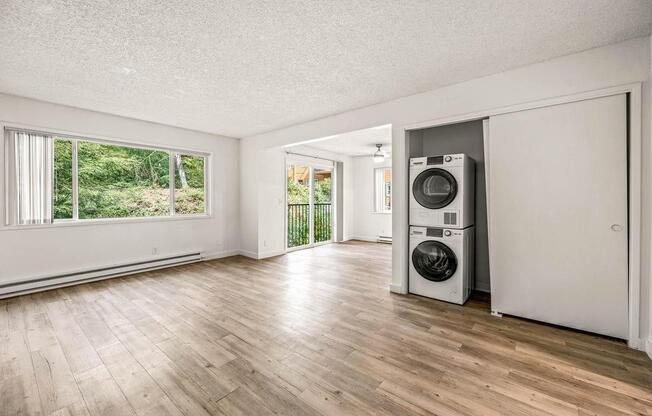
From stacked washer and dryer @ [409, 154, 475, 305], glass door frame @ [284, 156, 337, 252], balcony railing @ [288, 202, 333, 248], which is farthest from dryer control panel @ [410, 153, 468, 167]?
balcony railing @ [288, 202, 333, 248]

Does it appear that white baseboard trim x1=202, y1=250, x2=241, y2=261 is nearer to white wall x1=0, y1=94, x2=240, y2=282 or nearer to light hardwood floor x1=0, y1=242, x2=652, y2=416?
white wall x1=0, y1=94, x2=240, y2=282

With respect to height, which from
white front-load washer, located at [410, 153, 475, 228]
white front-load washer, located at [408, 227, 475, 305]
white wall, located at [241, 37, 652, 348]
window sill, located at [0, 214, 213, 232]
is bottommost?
white front-load washer, located at [408, 227, 475, 305]

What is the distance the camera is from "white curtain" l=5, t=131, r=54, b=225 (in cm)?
347

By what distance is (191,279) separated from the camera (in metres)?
4.12

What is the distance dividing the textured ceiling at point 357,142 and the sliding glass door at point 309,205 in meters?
0.62

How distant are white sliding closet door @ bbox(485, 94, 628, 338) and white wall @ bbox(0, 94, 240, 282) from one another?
4716 mm

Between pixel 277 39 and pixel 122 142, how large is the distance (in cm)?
359

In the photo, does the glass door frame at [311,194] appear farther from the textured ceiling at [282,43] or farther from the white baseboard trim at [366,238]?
the textured ceiling at [282,43]

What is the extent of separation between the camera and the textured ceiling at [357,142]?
200 inches

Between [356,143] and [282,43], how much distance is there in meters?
3.87

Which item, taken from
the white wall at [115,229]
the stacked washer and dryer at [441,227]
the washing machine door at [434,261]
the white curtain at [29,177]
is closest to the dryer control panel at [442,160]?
the stacked washer and dryer at [441,227]

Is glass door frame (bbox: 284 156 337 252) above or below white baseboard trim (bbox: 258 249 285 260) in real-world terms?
above

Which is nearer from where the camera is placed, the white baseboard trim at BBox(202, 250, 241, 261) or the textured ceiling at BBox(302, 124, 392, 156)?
the textured ceiling at BBox(302, 124, 392, 156)

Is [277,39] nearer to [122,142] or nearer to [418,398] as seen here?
[418,398]
